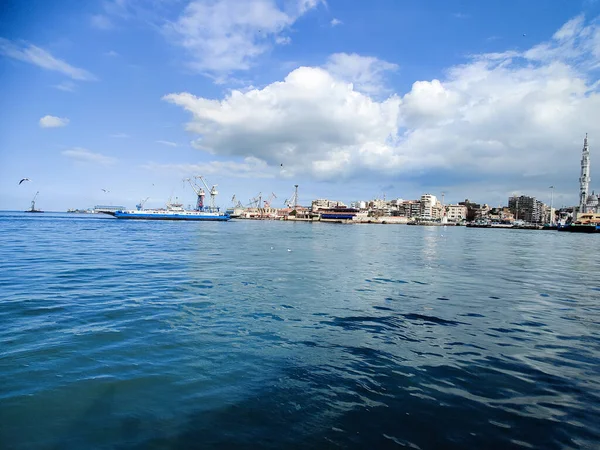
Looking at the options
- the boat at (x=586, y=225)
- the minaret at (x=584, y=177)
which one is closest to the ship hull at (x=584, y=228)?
the boat at (x=586, y=225)

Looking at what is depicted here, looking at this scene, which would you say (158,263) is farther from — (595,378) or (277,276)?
(595,378)

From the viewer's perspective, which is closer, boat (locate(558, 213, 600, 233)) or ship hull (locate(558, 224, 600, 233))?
ship hull (locate(558, 224, 600, 233))

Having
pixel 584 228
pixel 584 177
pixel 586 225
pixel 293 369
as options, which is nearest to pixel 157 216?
pixel 293 369

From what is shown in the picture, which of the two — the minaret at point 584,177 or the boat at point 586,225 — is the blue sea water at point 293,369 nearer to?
the boat at point 586,225

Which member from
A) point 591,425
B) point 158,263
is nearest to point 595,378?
point 591,425

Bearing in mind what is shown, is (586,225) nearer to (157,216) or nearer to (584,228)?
(584,228)

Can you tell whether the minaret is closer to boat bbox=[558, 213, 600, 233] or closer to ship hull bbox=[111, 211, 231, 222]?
boat bbox=[558, 213, 600, 233]

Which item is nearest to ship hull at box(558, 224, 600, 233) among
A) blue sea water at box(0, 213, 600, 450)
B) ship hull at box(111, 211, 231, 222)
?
blue sea water at box(0, 213, 600, 450)

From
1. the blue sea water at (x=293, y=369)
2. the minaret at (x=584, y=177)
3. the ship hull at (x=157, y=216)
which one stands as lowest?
the blue sea water at (x=293, y=369)

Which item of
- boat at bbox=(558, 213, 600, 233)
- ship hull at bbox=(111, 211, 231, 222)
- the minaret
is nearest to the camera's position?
boat at bbox=(558, 213, 600, 233)

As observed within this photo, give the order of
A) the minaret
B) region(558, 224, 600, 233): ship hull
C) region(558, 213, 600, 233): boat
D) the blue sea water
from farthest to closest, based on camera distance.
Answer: the minaret → region(558, 213, 600, 233): boat → region(558, 224, 600, 233): ship hull → the blue sea water

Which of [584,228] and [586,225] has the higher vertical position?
[586,225]

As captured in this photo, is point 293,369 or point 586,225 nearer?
point 293,369

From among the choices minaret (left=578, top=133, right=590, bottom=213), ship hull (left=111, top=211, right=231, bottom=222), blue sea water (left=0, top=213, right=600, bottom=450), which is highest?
minaret (left=578, top=133, right=590, bottom=213)
